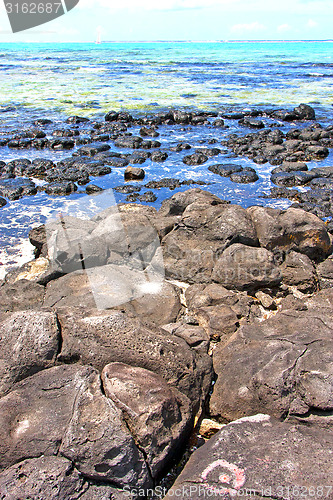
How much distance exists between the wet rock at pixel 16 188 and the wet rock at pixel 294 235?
8.82m

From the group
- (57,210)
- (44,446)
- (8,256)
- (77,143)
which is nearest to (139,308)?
(44,446)

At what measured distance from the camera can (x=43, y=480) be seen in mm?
3693

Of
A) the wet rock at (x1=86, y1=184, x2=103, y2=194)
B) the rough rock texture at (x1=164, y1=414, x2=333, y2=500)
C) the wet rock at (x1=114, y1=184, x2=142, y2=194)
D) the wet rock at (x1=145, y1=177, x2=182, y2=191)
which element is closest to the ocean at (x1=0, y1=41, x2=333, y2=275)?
the wet rock at (x1=86, y1=184, x2=103, y2=194)

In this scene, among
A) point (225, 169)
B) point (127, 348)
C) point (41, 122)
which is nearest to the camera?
point (127, 348)

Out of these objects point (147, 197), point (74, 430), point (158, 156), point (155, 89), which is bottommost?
point (147, 197)

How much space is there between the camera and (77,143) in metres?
20.6

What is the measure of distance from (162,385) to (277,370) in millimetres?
1471

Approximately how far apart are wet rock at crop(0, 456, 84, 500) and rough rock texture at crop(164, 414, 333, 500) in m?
0.88

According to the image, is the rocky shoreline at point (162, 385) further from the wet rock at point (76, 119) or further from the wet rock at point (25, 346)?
the wet rock at point (76, 119)

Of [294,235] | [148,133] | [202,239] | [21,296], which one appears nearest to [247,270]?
[202,239]

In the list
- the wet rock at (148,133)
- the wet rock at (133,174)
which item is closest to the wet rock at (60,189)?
the wet rock at (133,174)

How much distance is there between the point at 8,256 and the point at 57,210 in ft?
→ 10.7

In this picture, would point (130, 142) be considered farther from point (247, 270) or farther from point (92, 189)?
point (247, 270)

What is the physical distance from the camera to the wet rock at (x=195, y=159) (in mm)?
17500
